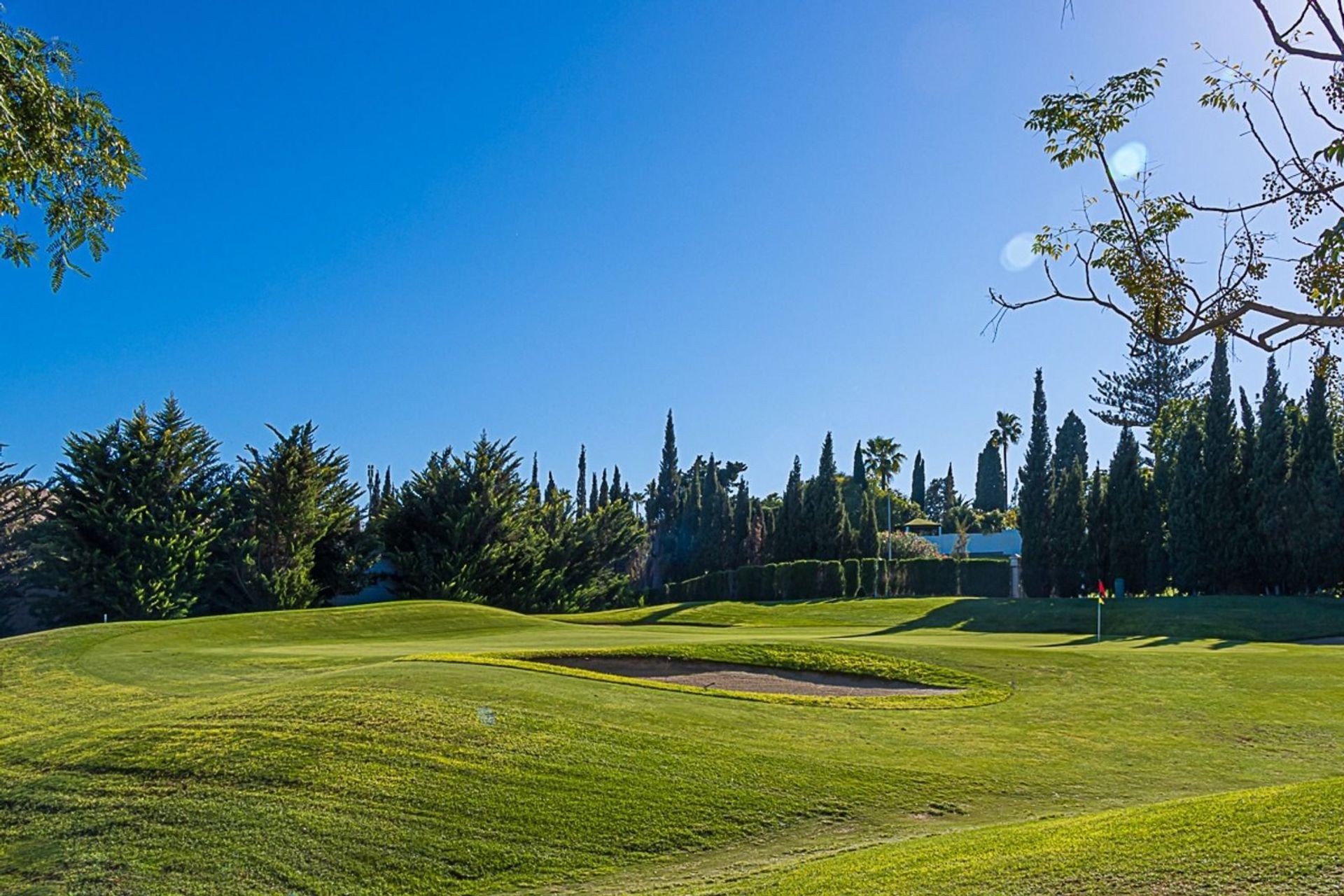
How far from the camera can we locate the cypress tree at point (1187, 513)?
4462 cm

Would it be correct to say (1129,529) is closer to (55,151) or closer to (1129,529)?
(1129,529)

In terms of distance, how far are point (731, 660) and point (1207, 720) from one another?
7.60 m

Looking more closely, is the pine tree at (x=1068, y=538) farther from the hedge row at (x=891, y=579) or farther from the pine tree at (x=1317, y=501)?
the pine tree at (x=1317, y=501)

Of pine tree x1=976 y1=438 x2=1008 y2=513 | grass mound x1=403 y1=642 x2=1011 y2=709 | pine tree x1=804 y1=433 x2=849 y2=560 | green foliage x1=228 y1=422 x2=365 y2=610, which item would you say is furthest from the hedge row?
pine tree x1=976 y1=438 x2=1008 y2=513

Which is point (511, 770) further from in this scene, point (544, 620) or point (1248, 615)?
Result: point (1248, 615)

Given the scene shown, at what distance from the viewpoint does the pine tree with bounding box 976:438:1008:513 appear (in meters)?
103

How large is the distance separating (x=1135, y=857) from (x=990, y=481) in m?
103

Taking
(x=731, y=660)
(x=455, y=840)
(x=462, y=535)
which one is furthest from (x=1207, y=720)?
(x=462, y=535)

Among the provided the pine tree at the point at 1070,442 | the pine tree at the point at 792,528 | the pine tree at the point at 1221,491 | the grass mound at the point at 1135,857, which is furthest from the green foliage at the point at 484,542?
the pine tree at the point at 1070,442

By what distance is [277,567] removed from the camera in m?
39.9

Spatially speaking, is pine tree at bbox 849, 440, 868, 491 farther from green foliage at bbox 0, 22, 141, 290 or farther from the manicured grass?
green foliage at bbox 0, 22, 141, 290

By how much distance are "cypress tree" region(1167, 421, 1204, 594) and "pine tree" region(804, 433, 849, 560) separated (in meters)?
17.3

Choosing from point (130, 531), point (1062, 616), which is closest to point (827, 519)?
point (1062, 616)

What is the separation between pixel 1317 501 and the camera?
133 ft
